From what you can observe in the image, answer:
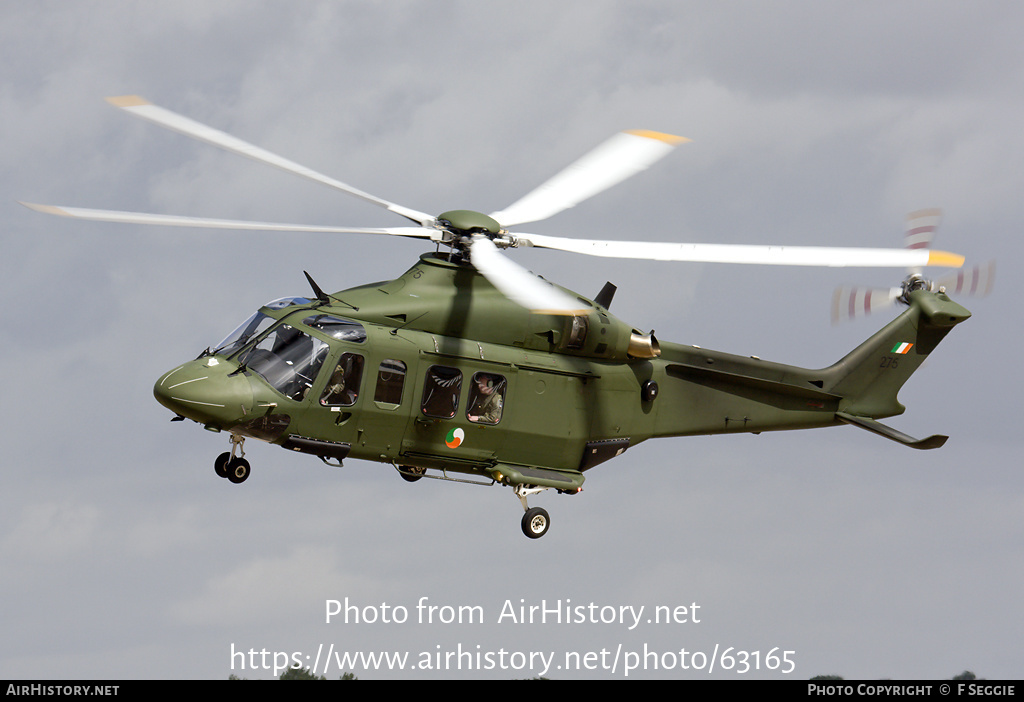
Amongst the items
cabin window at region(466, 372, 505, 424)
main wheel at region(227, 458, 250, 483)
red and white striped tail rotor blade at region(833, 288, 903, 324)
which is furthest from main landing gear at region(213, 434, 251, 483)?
red and white striped tail rotor blade at region(833, 288, 903, 324)

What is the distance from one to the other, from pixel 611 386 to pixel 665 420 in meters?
1.68

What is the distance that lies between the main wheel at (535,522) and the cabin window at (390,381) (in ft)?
11.1

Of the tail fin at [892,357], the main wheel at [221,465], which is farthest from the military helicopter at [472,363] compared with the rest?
the tail fin at [892,357]

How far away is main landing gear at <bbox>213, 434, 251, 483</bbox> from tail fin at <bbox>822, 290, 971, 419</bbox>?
12718 millimetres

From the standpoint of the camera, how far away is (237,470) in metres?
21.5

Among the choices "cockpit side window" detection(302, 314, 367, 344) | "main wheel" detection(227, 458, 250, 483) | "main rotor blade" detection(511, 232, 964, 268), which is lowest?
"main wheel" detection(227, 458, 250, 483)

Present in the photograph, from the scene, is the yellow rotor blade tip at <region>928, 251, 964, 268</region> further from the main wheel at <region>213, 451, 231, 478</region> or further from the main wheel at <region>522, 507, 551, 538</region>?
the main wheel at <region>213, 451, 231, 478</region>

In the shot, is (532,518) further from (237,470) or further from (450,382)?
(237,470)

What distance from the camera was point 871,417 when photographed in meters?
27.5

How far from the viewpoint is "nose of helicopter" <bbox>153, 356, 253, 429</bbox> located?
65.8ft

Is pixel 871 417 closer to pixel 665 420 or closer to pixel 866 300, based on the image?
pixel 866 300

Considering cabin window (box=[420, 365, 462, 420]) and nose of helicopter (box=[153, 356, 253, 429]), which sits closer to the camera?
nose of helicopter (box=[153, 356, 253, 429])

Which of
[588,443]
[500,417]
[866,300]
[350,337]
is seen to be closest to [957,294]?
[866,300]

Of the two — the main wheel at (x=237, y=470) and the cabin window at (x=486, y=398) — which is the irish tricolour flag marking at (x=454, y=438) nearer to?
the cabin window at (x=486, y=398)
